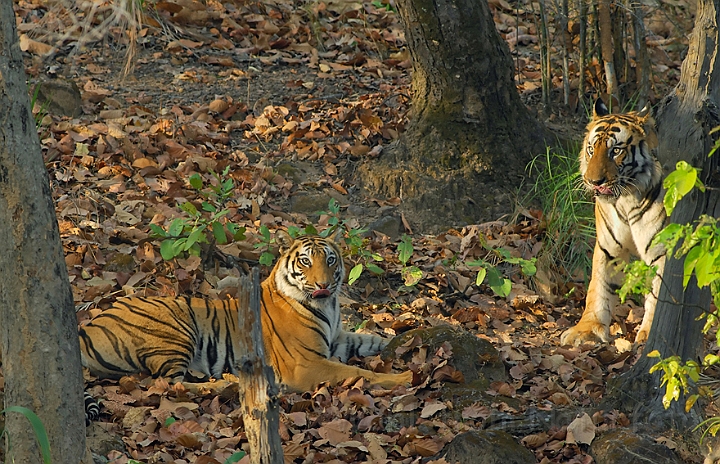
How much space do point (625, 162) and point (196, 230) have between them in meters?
2.90

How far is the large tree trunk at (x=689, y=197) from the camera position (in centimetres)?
439

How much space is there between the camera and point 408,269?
6.64 metres

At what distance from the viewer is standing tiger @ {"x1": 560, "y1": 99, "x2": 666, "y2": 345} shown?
6066 millimetres

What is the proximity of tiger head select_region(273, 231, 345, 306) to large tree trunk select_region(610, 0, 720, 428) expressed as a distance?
196cm

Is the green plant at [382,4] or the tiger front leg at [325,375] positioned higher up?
the green plant at [382,4]

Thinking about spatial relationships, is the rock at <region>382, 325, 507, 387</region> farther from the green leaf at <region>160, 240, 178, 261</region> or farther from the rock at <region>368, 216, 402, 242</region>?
the rock at <region>368, 216, 402, 242</region>

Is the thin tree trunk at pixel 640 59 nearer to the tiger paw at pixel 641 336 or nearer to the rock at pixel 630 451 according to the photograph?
the tiger paw at pixel 641 336

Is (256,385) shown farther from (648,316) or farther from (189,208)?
(648,316)

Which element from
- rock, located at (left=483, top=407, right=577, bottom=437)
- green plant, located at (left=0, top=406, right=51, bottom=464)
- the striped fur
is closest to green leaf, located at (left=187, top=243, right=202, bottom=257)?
the striped fur

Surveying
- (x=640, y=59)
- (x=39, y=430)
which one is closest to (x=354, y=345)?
(x=39, y=430)

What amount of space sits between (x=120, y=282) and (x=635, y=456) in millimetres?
3597

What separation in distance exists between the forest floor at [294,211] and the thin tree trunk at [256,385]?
85cm

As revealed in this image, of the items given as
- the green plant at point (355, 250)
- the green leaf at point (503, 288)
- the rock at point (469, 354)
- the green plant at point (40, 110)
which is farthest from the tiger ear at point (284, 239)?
the green plant at point (40, 110)

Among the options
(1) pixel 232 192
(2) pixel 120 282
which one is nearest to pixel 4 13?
(2) pixel 120 282
